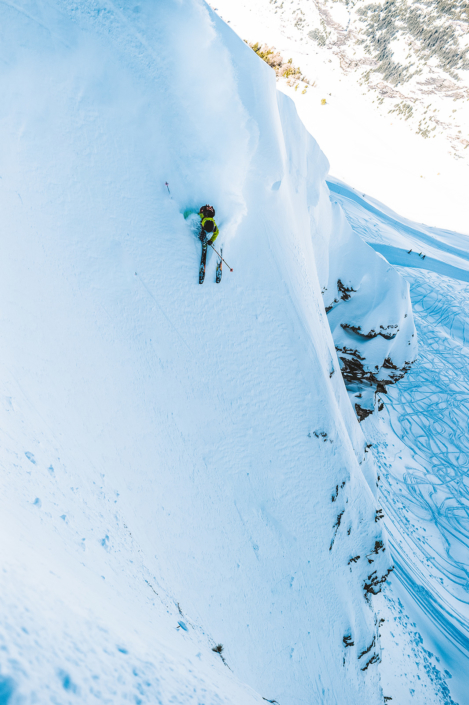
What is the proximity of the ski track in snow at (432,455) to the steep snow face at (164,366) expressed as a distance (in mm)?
4121

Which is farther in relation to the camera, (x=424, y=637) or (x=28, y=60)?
(x=424, y=637)

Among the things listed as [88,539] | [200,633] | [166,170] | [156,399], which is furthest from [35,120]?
[200,633]

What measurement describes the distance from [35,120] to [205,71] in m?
1.77

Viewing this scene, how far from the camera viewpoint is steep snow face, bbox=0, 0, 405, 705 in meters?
2.53

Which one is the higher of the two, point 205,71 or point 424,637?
point 205,71

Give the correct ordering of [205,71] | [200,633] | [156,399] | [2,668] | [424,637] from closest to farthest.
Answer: [2,668] < [200,633] < [156,399] < [205,71] < [424,637]

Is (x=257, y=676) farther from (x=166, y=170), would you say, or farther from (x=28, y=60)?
(x=28, y=60)

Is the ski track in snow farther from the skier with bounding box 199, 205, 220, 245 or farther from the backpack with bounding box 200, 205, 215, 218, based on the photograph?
the backpack with bounding box 200, 205, 215, 218

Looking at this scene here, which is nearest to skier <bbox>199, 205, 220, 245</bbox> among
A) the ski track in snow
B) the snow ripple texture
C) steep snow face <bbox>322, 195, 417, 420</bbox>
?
steep snow face <bbox>322, 195, 417, 420</bbox>

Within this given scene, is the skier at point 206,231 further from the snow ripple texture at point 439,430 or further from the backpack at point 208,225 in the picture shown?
the snow ripple texture at point 439,430

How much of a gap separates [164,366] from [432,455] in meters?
9.24

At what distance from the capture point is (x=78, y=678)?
1578mm

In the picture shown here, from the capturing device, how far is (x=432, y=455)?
924cm

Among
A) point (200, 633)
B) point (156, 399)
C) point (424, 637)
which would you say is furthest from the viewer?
point (424, 637)
